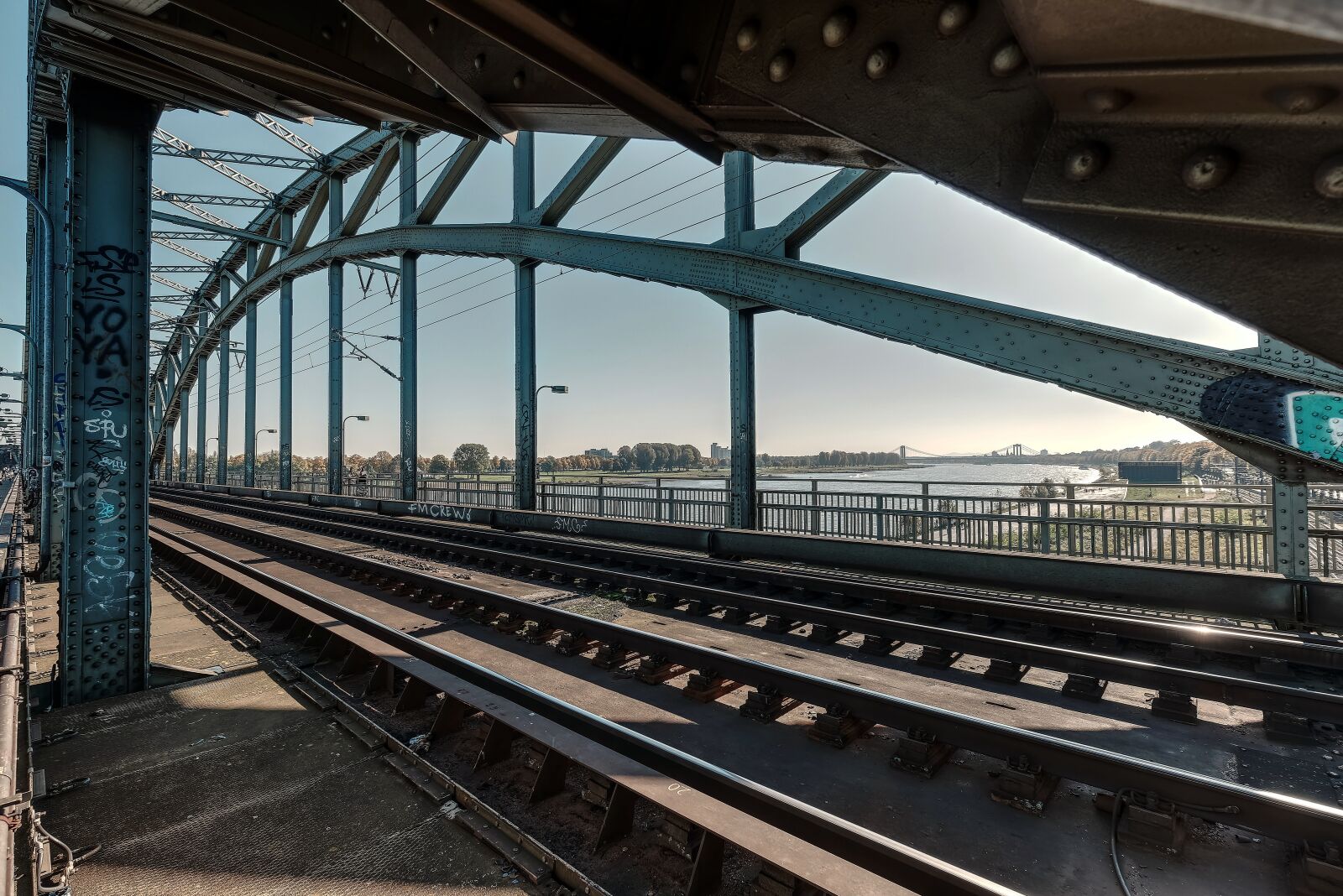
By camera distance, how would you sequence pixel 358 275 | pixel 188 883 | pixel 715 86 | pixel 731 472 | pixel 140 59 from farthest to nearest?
1. pixel 358 275
2. pixel 731 472
3. pixel 140 59
4. pixel 188 883
5. pixel 715 86

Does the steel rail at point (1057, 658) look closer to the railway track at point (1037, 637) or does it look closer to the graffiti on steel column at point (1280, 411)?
the railway track at point (1037, 637)

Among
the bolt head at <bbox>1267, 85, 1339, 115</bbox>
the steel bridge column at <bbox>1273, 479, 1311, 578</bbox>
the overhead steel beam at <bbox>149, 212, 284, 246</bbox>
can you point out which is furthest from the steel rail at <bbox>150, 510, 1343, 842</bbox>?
the overhead steel beam at <bbox>149, 212, 284, 246</bbox>

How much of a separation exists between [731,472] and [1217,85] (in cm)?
1262

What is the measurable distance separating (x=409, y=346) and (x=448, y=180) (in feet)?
19.3

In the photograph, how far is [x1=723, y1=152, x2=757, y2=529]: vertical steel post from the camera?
13.1 m

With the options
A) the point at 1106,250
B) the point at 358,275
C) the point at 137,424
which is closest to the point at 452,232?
the point at 358,275

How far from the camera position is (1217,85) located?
1087 mm

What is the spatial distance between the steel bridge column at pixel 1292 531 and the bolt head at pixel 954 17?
9.13 m

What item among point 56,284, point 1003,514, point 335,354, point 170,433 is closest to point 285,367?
point 335,354

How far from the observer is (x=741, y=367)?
13.7m

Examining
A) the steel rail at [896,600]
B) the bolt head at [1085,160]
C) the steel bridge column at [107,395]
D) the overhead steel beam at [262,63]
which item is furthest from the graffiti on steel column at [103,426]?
the bolt head at [1085,160]

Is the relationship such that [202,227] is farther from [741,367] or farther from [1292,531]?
A: [1292,531]

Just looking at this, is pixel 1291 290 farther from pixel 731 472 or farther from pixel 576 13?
pixel 731 472

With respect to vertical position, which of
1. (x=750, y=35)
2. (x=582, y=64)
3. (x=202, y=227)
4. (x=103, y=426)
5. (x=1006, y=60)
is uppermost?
(x=202, y=227)
